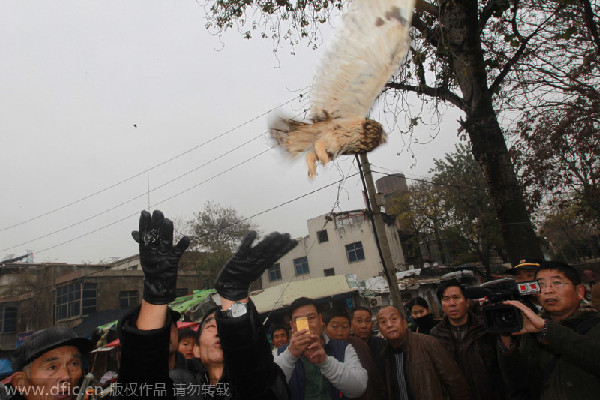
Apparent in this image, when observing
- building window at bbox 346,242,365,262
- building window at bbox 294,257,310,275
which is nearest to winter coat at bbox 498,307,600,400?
building window at bbox 346,242,365,262

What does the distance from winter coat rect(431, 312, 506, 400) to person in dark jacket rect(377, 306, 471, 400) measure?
150mm

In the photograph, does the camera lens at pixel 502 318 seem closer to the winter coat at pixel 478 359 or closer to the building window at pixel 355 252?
the winter coat at pixel 478 359

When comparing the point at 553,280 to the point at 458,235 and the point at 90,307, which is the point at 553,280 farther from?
the point at 458,235

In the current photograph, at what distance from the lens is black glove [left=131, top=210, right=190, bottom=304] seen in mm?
1621

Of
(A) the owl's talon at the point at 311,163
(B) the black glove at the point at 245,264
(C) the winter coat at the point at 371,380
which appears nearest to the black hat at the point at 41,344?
(B) the black glove at the point at 245,264

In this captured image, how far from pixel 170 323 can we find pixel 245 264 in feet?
1.37

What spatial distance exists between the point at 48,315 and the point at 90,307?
15.5 feet

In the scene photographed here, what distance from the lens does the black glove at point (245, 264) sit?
5.87ft

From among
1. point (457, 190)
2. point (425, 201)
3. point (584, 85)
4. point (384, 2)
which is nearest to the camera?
point (384, 2)

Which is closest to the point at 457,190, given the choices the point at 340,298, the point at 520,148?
the point at 340,298

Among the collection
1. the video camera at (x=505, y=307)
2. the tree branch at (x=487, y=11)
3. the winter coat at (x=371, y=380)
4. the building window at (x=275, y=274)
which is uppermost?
the tree branch at (x=487, y=11)

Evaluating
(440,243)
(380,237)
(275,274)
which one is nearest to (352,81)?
(380,237)

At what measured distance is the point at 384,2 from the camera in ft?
7.52

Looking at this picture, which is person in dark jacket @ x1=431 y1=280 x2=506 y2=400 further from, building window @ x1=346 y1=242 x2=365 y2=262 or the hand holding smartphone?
building window @ x1=346 y1=242 x2=365 y2=262
